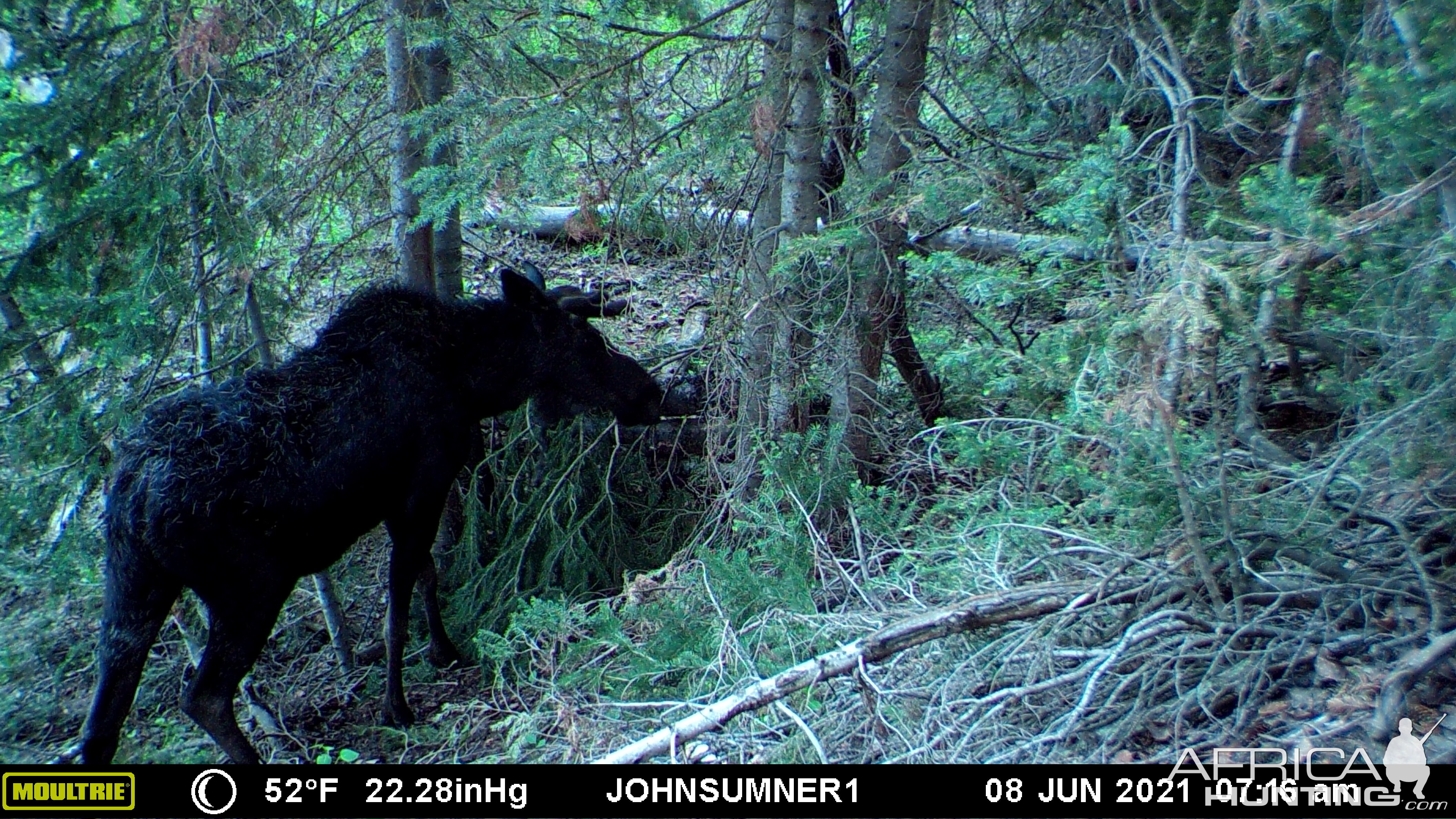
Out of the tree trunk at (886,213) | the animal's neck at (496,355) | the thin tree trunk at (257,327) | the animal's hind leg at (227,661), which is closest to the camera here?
the animal's hind leg at (227,661)

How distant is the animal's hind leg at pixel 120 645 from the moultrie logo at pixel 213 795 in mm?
444

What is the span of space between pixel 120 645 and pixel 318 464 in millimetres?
1290

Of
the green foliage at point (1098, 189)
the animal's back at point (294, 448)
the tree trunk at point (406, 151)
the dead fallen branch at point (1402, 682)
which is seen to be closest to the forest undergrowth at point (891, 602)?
the dead fallen branch at point (1402, 682)

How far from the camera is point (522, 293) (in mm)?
6141

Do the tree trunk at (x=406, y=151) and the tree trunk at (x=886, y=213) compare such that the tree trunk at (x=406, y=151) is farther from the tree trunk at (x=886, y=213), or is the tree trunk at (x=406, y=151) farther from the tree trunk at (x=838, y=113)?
the tree trunk at (x=886, y=213)

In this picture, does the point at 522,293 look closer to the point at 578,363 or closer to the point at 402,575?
the point at 578,363

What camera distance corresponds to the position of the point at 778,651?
14.9 feet

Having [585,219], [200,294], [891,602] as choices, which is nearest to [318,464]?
[200,294]

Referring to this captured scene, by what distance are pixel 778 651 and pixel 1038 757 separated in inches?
55.7

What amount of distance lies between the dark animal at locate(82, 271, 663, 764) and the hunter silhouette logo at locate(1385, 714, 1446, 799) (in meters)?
4.68

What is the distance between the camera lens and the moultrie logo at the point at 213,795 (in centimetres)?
467

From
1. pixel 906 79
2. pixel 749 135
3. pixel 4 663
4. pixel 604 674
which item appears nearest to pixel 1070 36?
pixel 906 79

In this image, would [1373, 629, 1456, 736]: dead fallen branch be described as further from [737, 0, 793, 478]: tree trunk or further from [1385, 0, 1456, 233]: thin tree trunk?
[737, 0, 793, 478]: tree trunk

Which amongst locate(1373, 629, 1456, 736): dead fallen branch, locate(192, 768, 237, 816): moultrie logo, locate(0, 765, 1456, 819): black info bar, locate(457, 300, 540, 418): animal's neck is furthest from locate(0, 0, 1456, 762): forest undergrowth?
locate(457, 300, 540, 418): animal's neck
